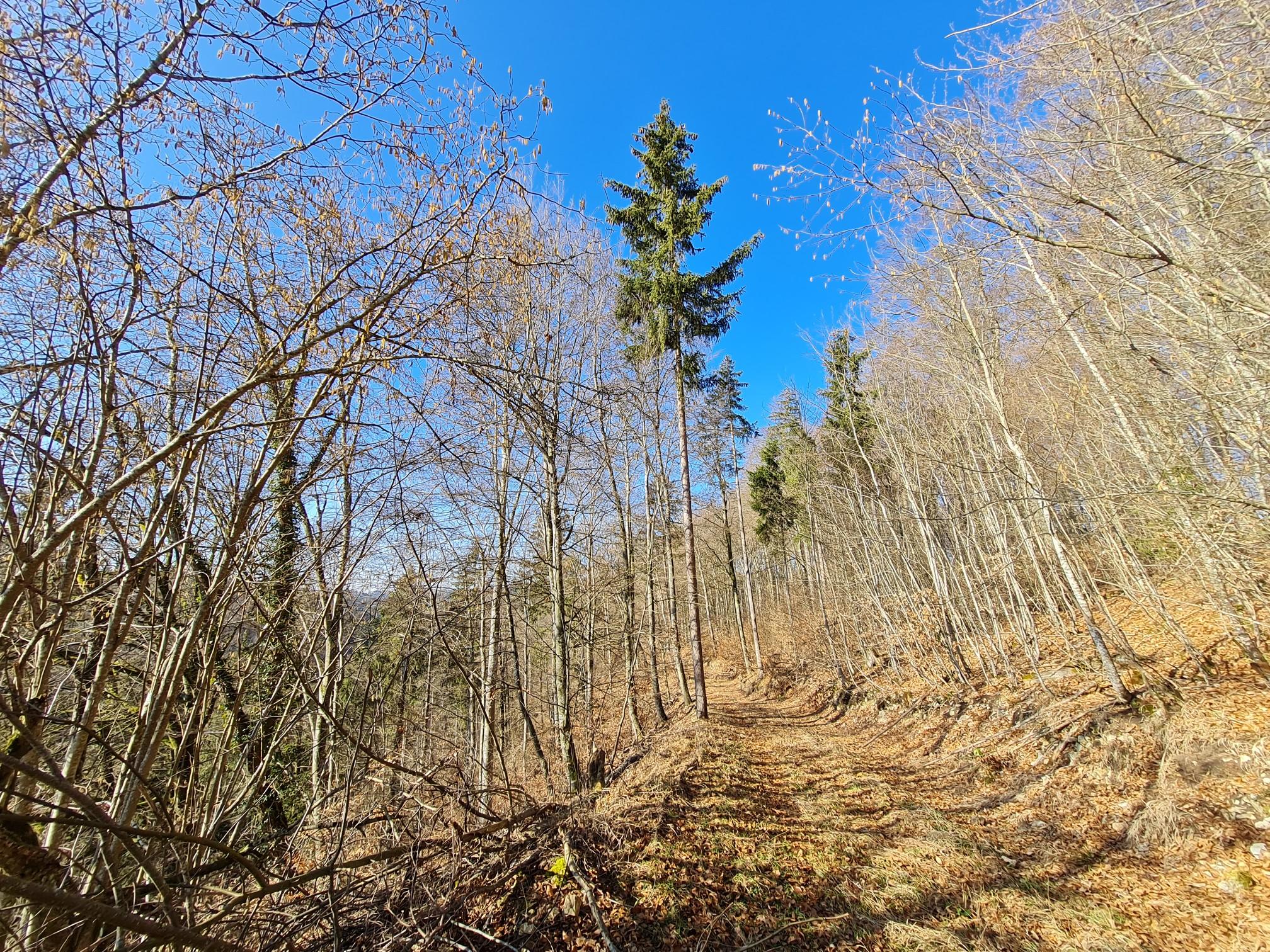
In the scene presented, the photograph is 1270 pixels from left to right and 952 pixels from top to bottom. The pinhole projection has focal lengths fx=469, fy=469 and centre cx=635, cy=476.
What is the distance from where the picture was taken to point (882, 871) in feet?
13.5

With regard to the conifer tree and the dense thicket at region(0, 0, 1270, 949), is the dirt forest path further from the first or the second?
the conifer tree

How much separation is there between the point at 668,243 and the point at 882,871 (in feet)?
37.1

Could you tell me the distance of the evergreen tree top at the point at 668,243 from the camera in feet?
36.2

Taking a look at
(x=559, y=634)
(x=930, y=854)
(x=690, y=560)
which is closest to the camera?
(x=930, y=854)

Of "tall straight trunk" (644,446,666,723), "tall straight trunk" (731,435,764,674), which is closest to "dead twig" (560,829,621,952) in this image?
"tall straight trunk" (644,446,666,723)

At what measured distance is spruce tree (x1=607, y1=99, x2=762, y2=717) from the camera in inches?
433

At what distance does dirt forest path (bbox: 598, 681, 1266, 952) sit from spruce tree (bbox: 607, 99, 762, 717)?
5542mm

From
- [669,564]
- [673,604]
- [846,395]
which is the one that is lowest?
[673,604]

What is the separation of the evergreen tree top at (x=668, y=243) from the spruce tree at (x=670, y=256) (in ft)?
0.05

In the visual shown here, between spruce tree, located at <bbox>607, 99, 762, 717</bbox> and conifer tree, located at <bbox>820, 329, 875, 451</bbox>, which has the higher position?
spruce tree, located at <bbox>607, 99, 762, 717</bbox>

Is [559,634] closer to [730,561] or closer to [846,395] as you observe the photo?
[846,395]

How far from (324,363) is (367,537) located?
4.00 feet

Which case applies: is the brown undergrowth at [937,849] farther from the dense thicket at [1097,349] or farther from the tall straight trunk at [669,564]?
the tall straight trunk at [669,564]

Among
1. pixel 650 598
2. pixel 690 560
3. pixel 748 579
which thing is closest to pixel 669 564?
pixel 650 598
